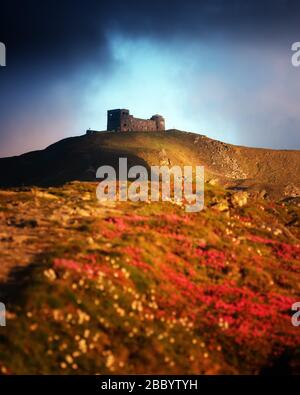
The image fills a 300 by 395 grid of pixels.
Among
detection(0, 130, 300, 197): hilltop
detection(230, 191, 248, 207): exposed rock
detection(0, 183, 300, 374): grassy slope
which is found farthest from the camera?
detection(0, 130, 300, 197): hilltop

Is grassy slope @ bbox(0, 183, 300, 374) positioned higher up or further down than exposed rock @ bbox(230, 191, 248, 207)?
further down

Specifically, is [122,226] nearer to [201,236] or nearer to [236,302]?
[201,236]

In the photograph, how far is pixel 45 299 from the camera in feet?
86.7

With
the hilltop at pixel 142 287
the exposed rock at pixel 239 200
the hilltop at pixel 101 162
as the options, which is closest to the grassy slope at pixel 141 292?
the hilltop at pixel 142 287

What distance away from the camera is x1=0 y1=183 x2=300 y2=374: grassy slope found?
2450 centimetres

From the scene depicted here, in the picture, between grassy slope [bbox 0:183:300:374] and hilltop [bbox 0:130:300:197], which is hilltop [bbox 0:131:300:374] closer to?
grassy slope [bbox 0:183:300:374]

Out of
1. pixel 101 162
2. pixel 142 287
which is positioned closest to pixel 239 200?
pixel 142 287

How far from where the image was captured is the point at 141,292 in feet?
98.5

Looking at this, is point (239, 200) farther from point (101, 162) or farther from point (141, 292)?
point (101, 162)

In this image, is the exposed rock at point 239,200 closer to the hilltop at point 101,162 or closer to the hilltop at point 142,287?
the hilltop at point 142,287

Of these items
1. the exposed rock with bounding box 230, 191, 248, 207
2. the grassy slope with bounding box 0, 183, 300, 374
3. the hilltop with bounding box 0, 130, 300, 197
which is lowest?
the grassy slope with bounding box 0, 183, 300, 374

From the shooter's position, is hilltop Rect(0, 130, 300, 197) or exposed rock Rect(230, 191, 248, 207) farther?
hilltop Rect(0, 130, 300, 197)

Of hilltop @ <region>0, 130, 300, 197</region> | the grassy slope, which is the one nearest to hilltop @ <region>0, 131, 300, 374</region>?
the grassy slope
